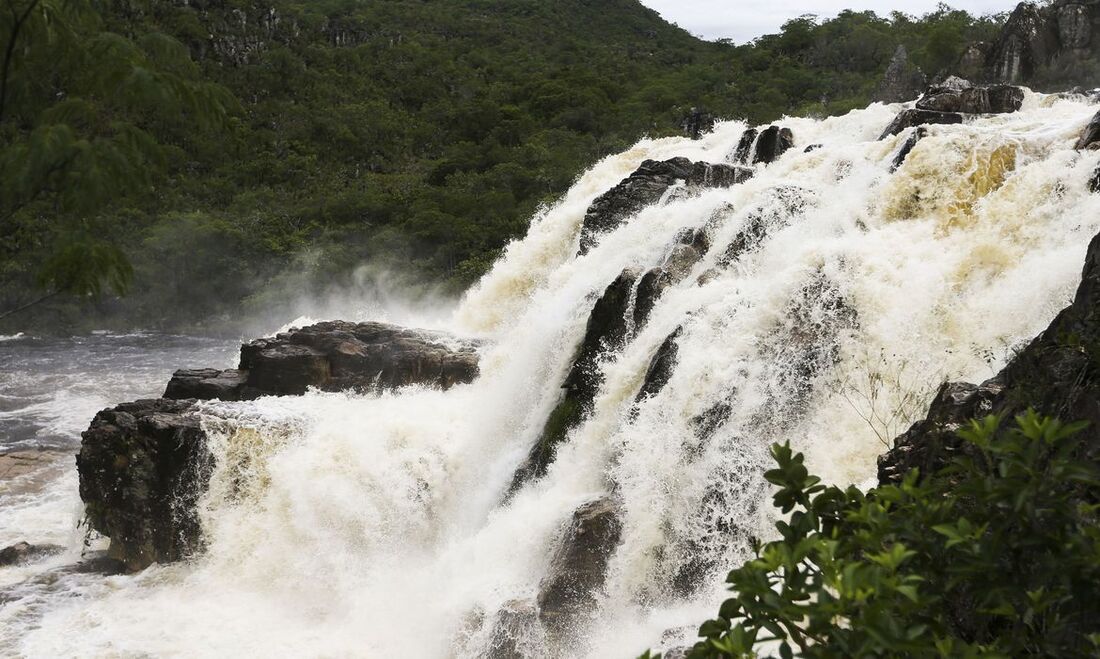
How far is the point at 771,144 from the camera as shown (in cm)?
1758

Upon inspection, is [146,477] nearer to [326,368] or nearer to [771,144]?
[326,368]

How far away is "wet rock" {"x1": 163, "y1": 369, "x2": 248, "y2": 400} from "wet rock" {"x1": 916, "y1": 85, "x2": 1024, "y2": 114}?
1192cm

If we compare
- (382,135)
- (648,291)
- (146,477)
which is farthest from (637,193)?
(382,135)

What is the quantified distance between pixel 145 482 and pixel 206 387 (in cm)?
263

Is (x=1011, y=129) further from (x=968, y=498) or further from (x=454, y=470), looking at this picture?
(x=968, y=498)

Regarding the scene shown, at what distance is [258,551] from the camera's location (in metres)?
10.3

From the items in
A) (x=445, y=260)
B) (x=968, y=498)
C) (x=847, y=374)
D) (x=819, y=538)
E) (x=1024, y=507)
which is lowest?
(x=445, y=260)

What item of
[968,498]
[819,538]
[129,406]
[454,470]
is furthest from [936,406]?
[129,406]

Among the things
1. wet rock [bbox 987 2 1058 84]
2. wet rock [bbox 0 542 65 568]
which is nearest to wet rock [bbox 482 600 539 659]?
wet rock [bbox 0 542 65 568]

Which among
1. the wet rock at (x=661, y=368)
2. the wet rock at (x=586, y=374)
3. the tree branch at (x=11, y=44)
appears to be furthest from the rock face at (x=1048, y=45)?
the tree branch at (x=11, y=44)

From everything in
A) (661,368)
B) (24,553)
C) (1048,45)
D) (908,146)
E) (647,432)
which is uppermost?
(1048,45)

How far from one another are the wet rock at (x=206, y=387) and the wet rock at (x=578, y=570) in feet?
23.4

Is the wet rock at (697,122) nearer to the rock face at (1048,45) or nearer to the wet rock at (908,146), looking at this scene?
the rock face at (1048,45)

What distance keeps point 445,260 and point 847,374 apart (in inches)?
1013
